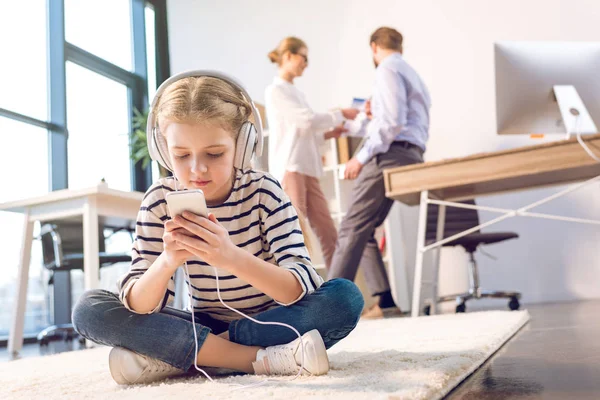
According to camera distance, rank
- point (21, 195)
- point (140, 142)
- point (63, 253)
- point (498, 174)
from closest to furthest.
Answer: point (498, 174) → point (63, 253) → point (21, 195) → point (140, 142)

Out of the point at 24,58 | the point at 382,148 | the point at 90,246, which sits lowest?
the point at 90,246

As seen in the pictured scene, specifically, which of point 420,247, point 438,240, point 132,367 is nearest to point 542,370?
point 132,367

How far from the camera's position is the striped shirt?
103 cm

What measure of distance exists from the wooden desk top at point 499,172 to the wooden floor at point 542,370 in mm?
843

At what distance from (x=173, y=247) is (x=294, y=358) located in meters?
0.28

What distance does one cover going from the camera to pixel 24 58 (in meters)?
3.87

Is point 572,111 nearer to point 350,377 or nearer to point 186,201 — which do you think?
point 350,377

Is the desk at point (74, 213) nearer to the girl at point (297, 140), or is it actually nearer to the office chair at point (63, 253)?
the office chair at point (63, 253)

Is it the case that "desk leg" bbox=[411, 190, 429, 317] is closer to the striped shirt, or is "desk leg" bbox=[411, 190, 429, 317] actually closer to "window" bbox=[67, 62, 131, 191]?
the striped shirt

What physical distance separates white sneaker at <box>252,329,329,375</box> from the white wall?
2991 mm

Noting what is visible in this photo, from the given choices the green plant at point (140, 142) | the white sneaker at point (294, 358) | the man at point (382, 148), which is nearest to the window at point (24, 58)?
the green plant at point (140, 142)

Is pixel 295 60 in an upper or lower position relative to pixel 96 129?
lower

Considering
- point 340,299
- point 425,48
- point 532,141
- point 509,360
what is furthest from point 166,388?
point 425,48

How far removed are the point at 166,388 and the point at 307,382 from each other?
0.23 m
